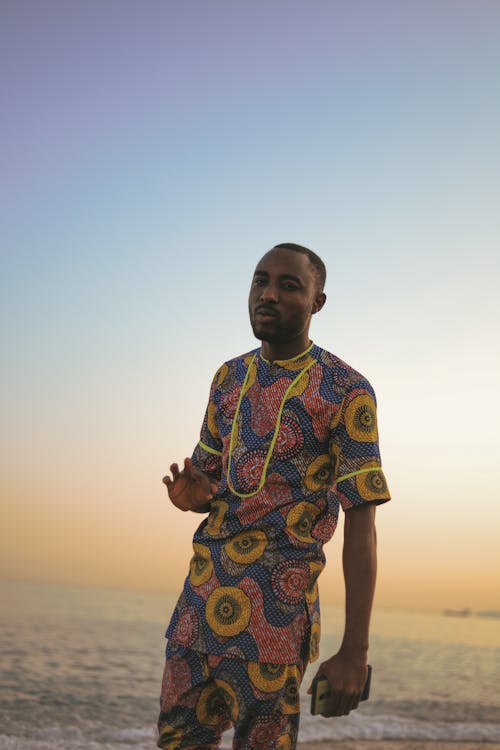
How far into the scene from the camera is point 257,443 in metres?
2.70

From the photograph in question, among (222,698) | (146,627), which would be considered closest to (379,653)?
(146,627)

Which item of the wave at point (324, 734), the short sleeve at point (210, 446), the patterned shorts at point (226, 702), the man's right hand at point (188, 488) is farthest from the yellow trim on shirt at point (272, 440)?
the wave at point (324, 734)

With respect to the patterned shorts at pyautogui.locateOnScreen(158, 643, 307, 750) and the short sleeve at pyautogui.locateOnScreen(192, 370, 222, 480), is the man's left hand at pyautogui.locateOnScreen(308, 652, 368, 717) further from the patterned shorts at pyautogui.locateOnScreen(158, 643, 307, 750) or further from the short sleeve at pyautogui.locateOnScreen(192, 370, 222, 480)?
the short sleeve at pyautogui.locateOnScreen(192, 370, 222, 480)

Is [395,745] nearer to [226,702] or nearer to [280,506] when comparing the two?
[226,702]

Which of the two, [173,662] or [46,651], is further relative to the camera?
[46,651]

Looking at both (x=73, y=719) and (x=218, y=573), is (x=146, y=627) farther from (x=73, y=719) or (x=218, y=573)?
(x=218, y=573)

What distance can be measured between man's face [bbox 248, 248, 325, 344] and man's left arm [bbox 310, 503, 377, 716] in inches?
27.3

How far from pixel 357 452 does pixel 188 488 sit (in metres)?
0.65

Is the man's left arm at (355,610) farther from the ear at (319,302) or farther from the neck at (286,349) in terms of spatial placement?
the ear at (319,302)

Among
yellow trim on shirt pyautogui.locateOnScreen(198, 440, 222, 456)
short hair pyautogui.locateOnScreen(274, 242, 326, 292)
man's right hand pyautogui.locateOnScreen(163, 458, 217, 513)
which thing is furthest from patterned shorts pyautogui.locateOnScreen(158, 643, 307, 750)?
short hair pyautogui.locateOnScreen(274, 242, 326, 292)

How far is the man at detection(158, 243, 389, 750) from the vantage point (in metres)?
2.47

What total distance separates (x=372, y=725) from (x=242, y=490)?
6.09m

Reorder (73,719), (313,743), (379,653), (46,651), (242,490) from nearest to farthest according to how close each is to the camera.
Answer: (242,490)
(313,743)
(73,719)
(46,651)
(379,653)

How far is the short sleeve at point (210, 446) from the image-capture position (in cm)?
304
